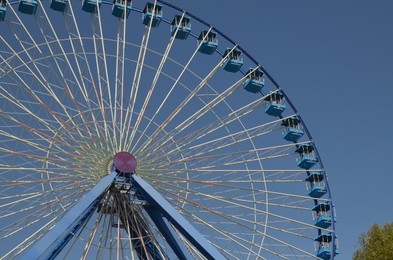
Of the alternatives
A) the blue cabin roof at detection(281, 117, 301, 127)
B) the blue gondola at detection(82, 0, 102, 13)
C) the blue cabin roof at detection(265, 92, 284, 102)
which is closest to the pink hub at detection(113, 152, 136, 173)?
the blue gondola at detection(82, 0, 102, 13)

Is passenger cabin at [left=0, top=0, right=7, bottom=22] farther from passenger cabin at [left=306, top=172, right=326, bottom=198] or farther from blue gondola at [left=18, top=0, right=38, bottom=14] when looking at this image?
passenger cabin at [left=306, top=172, right=326, bottom=198]

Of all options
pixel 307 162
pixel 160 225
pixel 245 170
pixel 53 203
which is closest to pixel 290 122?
pixel 307 162

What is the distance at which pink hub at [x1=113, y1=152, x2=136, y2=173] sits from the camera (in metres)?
21.2

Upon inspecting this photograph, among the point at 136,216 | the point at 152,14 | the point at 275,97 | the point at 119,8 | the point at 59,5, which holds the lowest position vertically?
the point at 136,216

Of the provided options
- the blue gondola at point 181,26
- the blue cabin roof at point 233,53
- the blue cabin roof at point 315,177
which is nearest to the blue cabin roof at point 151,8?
the blue gondola at point 181,26

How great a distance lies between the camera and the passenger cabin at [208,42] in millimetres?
26297

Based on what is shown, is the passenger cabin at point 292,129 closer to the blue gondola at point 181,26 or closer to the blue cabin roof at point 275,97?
the blue cabin roof at point 275,97

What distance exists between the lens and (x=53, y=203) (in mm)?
20609

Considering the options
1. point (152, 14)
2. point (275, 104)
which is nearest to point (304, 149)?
point (275, 104)

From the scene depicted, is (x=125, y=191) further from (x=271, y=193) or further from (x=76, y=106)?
(x=271, y=193)

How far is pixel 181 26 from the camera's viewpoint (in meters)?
26.2

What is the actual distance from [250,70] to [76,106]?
8.39 meters

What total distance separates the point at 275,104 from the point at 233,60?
256 cm

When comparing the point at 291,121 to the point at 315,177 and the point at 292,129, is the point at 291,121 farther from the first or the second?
the point at 315,177
